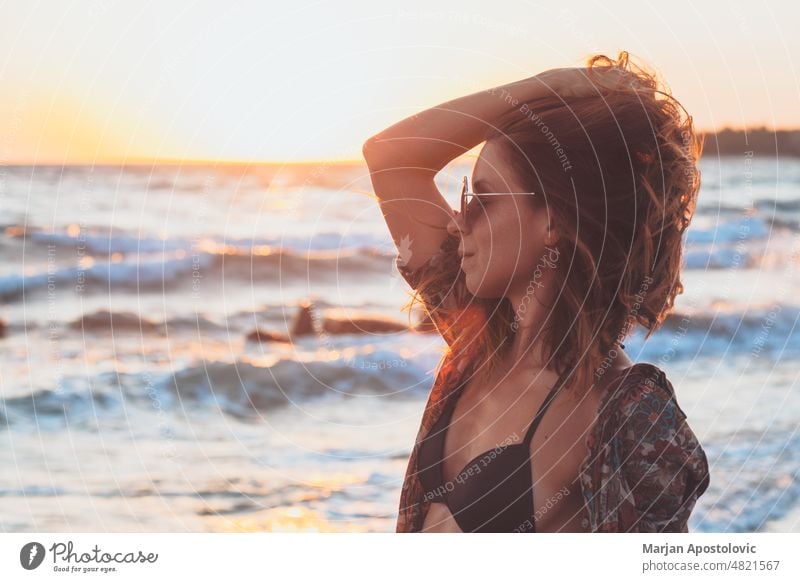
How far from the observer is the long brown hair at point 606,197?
1.79m

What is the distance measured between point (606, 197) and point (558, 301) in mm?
215

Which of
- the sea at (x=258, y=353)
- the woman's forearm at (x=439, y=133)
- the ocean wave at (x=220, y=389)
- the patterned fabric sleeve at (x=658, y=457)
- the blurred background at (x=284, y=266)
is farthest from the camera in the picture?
the ocean wave at (x=220, y=389)

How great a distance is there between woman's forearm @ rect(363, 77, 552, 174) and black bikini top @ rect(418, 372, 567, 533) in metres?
0.46

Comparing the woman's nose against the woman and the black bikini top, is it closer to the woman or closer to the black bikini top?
the woman

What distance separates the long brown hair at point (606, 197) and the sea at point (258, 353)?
2.44m

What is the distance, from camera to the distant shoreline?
701 centimetres

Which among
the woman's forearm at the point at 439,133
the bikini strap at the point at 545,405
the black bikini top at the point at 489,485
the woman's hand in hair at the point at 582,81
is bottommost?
the black bikini top at the point at 489,485

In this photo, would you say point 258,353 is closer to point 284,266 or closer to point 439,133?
point 284,266

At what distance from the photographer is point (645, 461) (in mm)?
1637

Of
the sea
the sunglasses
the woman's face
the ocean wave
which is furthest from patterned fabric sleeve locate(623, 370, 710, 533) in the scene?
the ocean wave

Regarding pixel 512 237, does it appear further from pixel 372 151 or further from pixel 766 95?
pixel 766 95

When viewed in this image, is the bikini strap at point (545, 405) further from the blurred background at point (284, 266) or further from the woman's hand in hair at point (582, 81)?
the blurred background at point (284, 266)

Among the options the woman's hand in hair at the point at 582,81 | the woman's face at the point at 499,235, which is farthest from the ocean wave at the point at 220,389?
the woman's hand in hair at the point at 582,81

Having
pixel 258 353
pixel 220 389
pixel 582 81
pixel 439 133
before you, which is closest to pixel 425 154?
pixel 439 133
